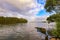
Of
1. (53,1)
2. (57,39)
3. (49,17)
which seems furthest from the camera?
(49,17)

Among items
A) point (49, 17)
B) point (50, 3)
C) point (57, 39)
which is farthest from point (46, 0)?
point (57, 39)

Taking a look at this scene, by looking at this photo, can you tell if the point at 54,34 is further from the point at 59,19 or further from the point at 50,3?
the point at 50,3

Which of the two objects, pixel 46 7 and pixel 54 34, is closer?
pixel 54 34

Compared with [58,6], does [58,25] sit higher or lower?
lower

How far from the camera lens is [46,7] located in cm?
1619

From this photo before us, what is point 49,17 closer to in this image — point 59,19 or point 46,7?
point 46,7

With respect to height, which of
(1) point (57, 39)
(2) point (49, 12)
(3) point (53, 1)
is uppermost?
(3) point (53, 1)

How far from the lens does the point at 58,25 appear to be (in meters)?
12.5

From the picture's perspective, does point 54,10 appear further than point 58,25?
Yes

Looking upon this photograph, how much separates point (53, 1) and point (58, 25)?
10.9 feet

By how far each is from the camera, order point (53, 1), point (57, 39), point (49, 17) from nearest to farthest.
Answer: point (57, 39) < point (53, 1) < point (49, 17)

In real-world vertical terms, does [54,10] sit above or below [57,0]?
below

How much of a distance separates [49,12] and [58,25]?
4.06m

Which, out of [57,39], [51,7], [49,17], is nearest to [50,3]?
[51,7]
